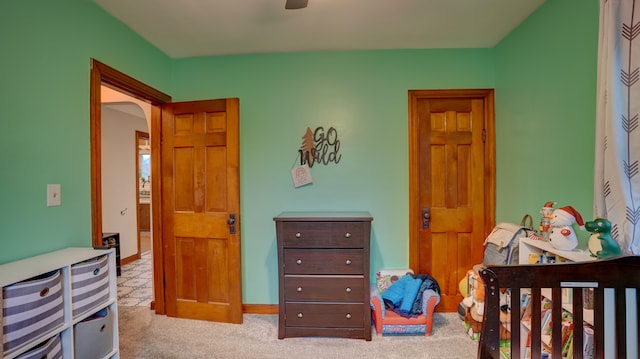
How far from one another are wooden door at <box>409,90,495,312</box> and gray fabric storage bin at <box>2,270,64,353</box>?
250cm

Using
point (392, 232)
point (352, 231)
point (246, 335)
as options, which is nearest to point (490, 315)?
point (352, 231)

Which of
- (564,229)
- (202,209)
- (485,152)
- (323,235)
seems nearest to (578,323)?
(564,229)

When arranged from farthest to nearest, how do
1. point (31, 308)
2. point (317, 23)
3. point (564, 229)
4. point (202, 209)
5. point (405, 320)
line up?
point (202, 209)
point (405, 320)
point (317, 23)
point (564, 229)
point (31, 308)

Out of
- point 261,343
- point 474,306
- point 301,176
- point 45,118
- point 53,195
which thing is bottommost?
point 261,343

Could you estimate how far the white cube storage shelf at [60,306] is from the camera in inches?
44.9

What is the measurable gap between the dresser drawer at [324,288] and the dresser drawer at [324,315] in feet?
0.18

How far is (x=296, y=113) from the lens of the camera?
2623 mm

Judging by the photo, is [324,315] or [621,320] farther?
[324,315]

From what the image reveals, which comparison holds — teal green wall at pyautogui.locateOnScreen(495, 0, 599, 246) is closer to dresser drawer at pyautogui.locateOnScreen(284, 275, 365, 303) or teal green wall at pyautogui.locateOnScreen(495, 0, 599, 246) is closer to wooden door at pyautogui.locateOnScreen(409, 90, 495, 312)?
wooden door at pyautogui.locateOnScreen(409, 90, 495, 312)

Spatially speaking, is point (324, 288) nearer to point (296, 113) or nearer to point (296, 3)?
point (296, 113)

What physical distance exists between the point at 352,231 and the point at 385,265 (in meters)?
0.72

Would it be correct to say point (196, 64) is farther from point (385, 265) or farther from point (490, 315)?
point (490, 315)

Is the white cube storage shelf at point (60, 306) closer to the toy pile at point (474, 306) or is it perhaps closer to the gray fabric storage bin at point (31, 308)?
the gray fabric storage bin at point (31, 308)

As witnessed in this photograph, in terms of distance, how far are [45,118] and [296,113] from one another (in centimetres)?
174
